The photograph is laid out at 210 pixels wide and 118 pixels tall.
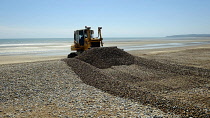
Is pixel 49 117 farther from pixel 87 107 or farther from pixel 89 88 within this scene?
pixel 89 88

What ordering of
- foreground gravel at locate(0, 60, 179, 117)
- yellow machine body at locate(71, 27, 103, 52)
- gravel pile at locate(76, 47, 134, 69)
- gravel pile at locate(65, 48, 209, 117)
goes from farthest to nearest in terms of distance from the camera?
yellow machine body at locate(71, 27, 103, 52) → gravel pile at locate(76, 47, 134, 69) → gravel pile at locate(65, 48, 209, 117) → foreground gravel at locate(0, 60, 179, 117)

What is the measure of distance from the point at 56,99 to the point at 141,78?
222 inches

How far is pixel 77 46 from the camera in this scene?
20531mm

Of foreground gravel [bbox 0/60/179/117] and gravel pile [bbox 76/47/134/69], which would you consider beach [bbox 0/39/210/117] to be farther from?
gravel pile [bbox 76/47/134/69]

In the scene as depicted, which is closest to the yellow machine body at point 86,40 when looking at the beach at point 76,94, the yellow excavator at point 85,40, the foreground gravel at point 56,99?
the yellow excavator at point 85,40

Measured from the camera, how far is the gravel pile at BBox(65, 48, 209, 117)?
24.0 feet

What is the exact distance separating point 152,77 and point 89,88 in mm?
4493

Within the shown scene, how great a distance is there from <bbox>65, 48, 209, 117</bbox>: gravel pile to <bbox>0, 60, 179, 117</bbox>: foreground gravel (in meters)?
0.61

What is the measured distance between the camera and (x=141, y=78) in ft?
39.1

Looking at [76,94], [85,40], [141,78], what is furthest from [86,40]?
[76,94]

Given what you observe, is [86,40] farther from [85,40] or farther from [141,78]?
[141,78]

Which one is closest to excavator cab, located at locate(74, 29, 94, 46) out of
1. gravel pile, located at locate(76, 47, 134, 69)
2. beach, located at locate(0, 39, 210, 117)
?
gravel pile, located at locate(76, 47, 134, 69)

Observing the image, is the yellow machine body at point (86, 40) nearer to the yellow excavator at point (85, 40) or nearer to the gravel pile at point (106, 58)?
the yellow excavator at point (85, 40)

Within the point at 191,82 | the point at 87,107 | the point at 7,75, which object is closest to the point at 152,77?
the point at 191,82
